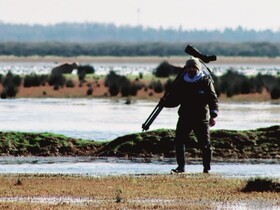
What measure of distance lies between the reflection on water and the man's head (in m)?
10.1

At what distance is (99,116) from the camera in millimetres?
42812

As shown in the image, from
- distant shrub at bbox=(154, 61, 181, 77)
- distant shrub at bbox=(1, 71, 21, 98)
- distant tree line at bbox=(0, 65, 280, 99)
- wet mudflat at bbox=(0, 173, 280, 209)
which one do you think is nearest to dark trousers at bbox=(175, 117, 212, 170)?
wet mudflat at bbox=(0, 173, 280, 209)

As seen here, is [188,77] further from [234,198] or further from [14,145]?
[14,145]

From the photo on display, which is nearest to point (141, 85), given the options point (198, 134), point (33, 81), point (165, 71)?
point (33, 81)

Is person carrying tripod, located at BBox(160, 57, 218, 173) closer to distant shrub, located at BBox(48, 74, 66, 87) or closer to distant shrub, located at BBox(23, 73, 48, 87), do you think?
distant shrub, located at BBox(23, 73, 48, 87)

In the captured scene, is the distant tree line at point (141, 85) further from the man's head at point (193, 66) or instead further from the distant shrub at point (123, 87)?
the man's head at point (193, 66)

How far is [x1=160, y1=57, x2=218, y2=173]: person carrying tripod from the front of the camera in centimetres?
2236

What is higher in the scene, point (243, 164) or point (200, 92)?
point (200, 92)

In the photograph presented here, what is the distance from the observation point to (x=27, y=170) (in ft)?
78.9

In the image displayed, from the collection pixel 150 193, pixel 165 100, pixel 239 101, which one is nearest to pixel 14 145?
pixel 165 100

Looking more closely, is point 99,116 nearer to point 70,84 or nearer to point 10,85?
point 10,85

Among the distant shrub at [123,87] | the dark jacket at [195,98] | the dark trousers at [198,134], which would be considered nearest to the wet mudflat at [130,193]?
the dark trousers at [198,134]

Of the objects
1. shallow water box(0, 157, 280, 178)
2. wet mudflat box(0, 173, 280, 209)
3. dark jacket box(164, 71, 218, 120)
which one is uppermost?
dark jacket box(164, 71, 218, 120)

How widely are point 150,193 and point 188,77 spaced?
3.65 meters
